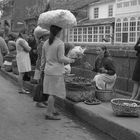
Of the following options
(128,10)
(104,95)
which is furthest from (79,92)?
(128,10)

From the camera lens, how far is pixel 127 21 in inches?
1009

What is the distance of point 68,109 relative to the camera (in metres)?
7.65

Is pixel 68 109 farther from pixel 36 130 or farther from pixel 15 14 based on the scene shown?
pixel 15 14

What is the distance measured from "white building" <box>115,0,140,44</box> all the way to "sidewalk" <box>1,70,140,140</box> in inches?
687

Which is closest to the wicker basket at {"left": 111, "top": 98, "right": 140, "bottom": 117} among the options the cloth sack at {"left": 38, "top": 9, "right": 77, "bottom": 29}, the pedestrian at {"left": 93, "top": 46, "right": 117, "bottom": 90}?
the cloth sack at {"left": 38, "top": 9, "right": 77, "bottom": 29}

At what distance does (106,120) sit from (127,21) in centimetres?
2049

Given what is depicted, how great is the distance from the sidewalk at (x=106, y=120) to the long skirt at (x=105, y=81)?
0.93 m

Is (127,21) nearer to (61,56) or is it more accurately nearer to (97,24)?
(97,24)

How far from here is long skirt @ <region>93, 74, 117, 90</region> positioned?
828cm

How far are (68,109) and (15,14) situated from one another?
4218cm

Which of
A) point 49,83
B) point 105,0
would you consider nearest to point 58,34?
Answer: point 49,83

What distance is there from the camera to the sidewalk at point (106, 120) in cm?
531

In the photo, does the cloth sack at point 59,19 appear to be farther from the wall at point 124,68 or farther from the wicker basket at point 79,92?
the wall at point 124,68

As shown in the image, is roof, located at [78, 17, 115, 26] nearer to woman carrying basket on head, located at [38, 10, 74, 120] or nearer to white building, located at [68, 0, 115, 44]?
white building, located at [68, 0, 115, 44]
